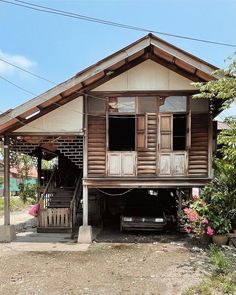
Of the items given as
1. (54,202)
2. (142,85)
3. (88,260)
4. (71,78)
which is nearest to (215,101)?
(142,85)

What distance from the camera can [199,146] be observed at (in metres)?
11.9

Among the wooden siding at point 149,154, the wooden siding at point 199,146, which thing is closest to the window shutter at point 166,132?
the wooden siding at point 149,154

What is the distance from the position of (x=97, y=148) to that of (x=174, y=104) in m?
2.84

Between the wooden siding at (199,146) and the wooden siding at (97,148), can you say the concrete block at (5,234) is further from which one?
the wooden siding at (199,146)

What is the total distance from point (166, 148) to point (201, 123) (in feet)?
4.48

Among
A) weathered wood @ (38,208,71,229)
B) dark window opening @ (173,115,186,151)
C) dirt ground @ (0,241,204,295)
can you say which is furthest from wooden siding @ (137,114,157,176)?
weathered wood @ (38,208,71,229)

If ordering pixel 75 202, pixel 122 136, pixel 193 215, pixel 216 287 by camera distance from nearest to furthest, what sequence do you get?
pixel 216 287 < pixel 193 215 < pixel 75 202 < pixel 122 136

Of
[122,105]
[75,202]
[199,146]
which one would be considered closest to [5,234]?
[75,202]

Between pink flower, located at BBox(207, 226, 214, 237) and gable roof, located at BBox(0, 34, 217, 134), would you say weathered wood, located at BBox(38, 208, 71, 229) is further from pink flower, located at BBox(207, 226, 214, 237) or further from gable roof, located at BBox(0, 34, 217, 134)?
pink flower, located at BBox(207, 226, 214, 237)

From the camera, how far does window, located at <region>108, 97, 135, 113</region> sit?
12.0 meters

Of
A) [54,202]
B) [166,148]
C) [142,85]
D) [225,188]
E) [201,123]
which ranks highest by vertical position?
[142,85]

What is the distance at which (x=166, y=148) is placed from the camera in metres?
11.9

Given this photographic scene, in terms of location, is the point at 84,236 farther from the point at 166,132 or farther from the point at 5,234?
the point at 166,132

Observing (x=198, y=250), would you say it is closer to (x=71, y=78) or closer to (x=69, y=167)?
(x=71, y=78)
